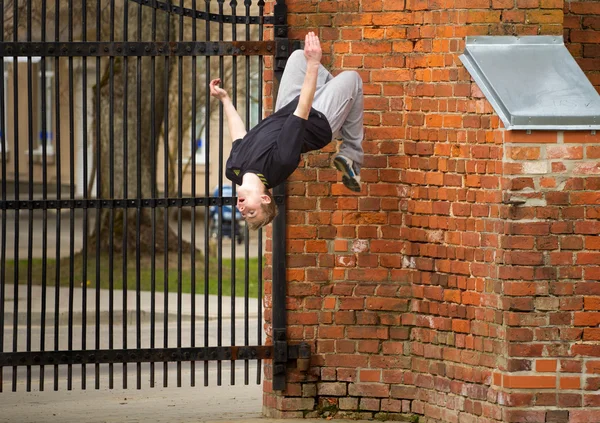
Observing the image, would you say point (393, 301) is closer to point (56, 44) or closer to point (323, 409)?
point (323, 409)

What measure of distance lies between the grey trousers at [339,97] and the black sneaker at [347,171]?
0.06 m

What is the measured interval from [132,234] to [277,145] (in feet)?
42.4

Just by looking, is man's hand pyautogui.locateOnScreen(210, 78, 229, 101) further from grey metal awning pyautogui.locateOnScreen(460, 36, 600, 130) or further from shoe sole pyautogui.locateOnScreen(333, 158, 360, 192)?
grey metal awning pyautogui.locateOnScreen(460, 36, 600, 130)

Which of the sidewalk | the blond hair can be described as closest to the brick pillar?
the blond hair

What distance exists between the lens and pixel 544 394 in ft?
21.0

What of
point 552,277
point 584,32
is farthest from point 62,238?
point 552,277

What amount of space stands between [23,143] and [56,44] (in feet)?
122

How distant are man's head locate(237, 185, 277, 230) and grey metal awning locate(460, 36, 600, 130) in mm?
1416

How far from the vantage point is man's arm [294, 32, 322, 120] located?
5926mm

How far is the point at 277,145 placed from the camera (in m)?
6.02

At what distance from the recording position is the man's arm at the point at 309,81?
593 centimetres

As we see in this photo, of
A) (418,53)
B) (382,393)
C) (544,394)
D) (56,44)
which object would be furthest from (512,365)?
(56,44)

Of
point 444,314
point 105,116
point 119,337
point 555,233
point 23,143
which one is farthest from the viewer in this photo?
point 23,143

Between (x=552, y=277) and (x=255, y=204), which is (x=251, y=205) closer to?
(x=255, y=204)
